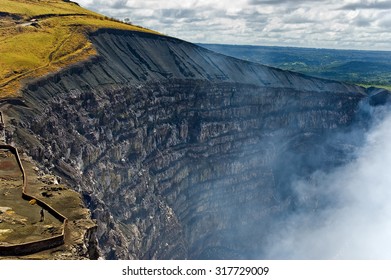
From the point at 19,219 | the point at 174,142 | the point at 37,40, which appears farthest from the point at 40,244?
the point at 174,142

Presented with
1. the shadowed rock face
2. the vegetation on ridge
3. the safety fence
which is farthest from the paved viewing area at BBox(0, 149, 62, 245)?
the vegetation on ridge

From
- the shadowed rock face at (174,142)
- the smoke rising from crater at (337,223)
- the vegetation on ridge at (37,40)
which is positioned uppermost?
the vegetation on ridge at (37,40)

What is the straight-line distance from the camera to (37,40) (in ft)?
396

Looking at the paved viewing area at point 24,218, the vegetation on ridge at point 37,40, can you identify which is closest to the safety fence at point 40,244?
the paved viewing area at point 24,218

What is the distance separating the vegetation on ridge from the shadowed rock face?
3986mm

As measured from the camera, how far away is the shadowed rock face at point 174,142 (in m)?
91.9

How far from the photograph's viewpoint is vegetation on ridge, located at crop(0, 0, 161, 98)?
97.0 meters

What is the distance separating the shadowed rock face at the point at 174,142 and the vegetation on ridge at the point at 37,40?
399 cm

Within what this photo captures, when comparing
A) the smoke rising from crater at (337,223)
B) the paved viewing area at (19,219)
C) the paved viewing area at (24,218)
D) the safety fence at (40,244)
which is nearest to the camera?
the safety fence at (40,244)

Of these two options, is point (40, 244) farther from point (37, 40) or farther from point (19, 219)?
point (37, 40)

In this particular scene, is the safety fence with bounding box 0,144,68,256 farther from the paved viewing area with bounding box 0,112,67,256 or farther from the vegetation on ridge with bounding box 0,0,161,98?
the vegetation on ridge with bounding box 0,0,161,98

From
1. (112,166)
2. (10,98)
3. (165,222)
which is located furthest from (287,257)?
(10,98)

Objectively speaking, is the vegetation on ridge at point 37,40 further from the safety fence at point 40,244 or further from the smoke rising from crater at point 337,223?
the smoke rising from crater at point 337,223

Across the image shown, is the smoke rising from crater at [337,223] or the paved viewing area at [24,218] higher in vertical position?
the paved viewing area at [24,218]
